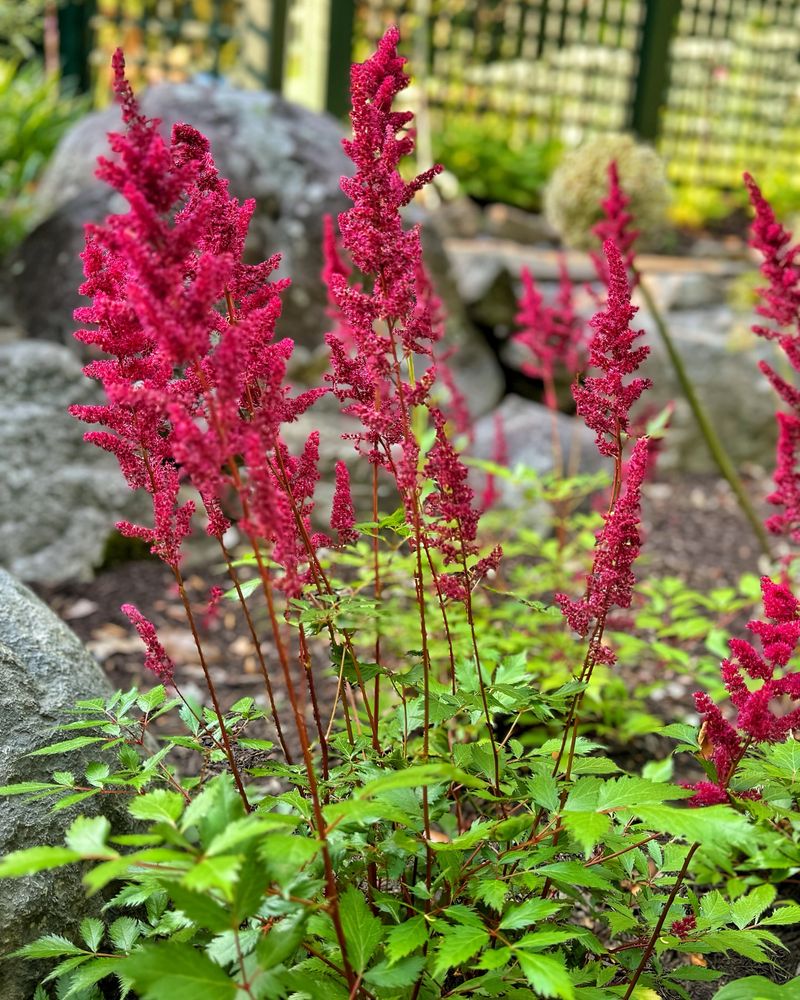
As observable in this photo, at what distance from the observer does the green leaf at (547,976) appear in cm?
124

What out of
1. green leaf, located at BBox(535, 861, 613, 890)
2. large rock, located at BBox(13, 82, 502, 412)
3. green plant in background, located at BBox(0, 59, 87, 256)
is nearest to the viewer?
green leaf, located at BBox(535, 861, 613, 890)

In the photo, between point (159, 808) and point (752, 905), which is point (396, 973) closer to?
point (159, 808)

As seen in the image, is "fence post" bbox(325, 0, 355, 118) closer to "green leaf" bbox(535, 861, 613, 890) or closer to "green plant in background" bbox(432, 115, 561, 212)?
"green plant in background" bbox(432, 115, 561, 212)

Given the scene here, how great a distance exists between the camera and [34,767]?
1874mm

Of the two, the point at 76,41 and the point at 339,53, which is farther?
the point at 339,53

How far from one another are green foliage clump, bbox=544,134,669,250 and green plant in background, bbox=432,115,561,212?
18.7 feet

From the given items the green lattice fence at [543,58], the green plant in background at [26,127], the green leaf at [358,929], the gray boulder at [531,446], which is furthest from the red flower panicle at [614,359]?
the green lattice fence at [543,58]

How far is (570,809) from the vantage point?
4.90ft

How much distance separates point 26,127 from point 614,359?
24.2 ft

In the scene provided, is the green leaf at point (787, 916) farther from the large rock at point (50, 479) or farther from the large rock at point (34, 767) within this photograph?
the large rock at point (50, 479)

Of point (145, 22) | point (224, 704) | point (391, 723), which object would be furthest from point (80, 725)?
point (145, 22)

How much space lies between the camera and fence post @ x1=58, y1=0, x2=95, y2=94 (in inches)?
349

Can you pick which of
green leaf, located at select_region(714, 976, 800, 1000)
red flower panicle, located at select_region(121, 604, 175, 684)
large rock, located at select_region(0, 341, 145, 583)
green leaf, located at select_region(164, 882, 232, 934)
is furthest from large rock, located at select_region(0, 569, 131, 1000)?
large rock, located at select_region(0, 341, 145, 583)

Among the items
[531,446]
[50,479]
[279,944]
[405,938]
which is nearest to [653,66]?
[531,446]
